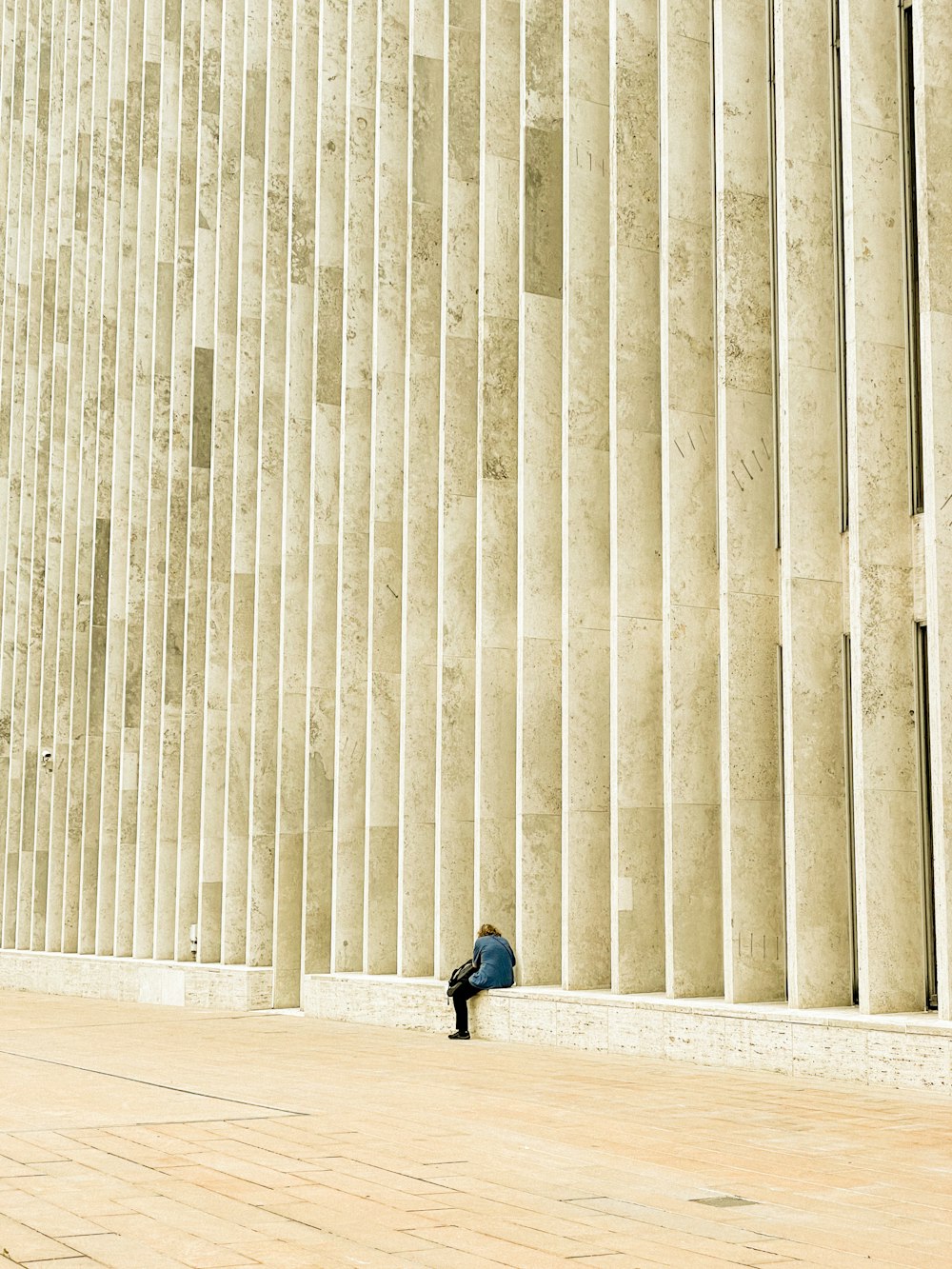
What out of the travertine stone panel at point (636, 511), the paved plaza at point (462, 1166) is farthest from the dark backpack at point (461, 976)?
the paved plaza at point (462, 1166)

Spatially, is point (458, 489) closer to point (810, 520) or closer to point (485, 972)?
point (485, 972)

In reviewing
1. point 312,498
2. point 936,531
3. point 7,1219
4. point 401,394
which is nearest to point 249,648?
point 312,498

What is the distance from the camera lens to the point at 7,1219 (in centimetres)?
601

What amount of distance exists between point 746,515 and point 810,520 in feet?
2.86

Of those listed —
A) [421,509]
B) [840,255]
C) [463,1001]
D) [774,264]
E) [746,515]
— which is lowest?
[463,1001]

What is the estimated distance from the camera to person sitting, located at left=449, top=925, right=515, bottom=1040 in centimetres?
1567

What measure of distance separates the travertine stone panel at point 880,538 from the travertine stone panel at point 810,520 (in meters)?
0.46

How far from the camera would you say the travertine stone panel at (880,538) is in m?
12.1

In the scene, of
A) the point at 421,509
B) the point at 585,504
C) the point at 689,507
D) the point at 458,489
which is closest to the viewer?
the point at 689,507

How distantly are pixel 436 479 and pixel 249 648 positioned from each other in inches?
222

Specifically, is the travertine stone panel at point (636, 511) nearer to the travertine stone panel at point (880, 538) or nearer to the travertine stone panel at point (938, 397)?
the travertine stone panel at point (880, 538)

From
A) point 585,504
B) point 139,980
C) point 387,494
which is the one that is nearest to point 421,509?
point 387,494

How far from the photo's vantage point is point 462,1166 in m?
7.49

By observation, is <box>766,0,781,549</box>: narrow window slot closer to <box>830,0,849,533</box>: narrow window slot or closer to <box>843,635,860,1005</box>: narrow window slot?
<box>830,0,849,533</box>: narrow window slot
